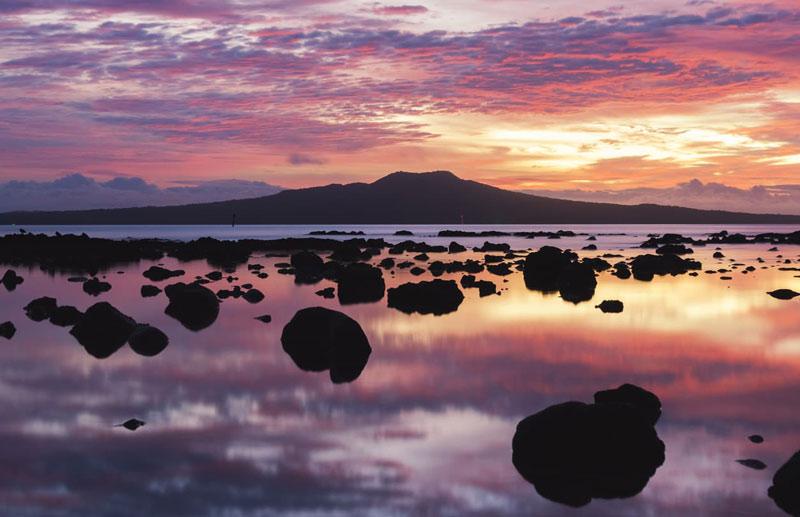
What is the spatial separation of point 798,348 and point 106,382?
1863cm

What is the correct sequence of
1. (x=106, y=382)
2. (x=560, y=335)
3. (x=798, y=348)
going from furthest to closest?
1. (x=560, y=335)
2. (x=798, y=348)
3. (x=106, y=382)

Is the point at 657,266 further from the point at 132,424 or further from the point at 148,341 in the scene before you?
the point at 132,424

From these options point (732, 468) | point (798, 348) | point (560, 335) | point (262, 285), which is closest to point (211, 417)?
point (732, 468)

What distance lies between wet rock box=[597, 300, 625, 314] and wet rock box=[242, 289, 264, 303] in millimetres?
14714

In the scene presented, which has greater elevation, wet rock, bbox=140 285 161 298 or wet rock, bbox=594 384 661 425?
wet rock, bbox=594 384 661 425

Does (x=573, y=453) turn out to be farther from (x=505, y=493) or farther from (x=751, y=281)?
(x=751, y=281)

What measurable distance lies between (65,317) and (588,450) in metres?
20.9

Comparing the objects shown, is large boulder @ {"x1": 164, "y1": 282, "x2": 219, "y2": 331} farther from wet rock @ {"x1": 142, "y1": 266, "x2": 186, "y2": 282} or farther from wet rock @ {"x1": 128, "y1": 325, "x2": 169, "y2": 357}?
wet rock @ {"x1": 142, "y1": 266, "x2": 186, "y2": 282}

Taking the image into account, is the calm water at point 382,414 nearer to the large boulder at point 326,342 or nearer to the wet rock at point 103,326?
the large boulder at point 326,342

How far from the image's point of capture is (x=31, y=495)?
34.4 ft

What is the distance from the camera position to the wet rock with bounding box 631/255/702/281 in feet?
154

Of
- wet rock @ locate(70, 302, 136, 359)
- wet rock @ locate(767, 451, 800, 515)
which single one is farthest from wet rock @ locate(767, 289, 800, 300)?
wet rock @ locate(70, 302, 136, 359)

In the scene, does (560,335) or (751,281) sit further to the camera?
(751,281)

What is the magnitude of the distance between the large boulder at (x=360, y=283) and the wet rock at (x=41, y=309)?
12.1 meters
